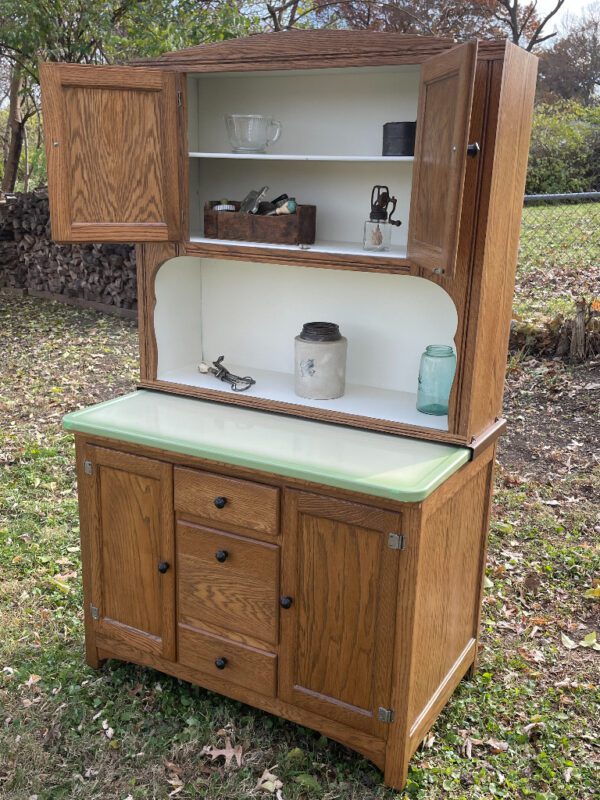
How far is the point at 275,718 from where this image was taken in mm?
2523

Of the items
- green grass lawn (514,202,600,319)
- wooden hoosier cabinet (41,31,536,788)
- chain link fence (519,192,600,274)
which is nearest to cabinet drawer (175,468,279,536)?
wooden hoosier cabinet (41,31,536,788)

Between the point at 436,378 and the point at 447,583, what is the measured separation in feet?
2.11

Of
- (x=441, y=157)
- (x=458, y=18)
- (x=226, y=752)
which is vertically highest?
(x=458, y=18)

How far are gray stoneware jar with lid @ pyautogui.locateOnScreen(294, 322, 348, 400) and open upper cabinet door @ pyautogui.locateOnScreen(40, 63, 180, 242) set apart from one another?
578 mm

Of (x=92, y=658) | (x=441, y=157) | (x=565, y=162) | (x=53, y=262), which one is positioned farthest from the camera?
(x=565, y=162)

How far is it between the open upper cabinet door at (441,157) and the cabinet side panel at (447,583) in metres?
0.68

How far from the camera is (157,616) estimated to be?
101 inches

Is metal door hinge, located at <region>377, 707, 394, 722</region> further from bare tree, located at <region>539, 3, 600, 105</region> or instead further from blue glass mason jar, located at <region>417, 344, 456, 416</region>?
bare tree, located at <region>539, 3, 600, 105</region>

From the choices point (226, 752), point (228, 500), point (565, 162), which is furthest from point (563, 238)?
point (226, 752)

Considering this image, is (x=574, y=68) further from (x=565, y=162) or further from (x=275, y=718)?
(x=275, y=718)

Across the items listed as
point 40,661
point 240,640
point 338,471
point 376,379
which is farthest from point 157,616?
point 376,379

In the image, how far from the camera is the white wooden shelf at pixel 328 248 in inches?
91.0

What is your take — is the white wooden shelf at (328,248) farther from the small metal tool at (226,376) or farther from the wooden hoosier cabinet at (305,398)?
the small metal tool at (226,376)

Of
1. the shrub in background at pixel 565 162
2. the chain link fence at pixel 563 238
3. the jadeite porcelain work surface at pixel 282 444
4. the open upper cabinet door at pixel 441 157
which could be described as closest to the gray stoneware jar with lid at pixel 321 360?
the jadeite porcelain work surface at pixel 282 444
